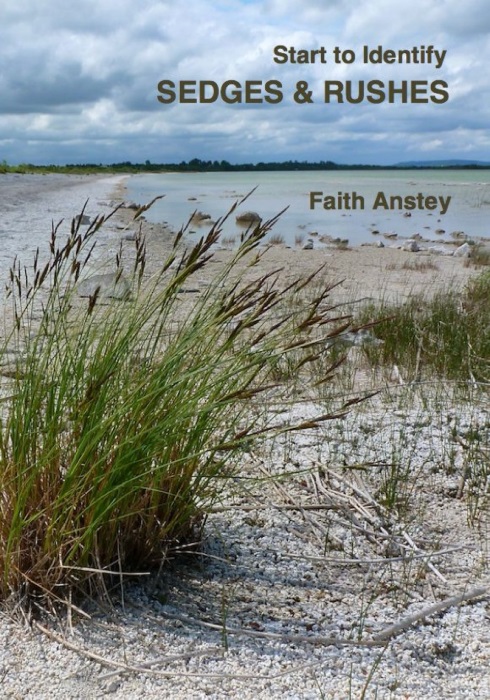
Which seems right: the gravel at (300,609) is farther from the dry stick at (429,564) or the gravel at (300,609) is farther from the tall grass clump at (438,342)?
the tall grass clump at (438,342)

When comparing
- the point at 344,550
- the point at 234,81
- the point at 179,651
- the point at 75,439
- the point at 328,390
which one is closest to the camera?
the point at 179,651

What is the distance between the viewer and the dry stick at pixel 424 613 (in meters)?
2.05

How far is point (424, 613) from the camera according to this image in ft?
6.98

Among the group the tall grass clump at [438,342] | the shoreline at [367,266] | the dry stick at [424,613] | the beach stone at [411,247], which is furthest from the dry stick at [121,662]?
the beach stone at [411,247]

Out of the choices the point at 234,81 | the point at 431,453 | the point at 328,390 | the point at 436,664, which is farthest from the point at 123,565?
the point at 234,81

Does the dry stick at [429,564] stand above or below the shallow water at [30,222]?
below

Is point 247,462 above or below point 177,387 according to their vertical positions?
below

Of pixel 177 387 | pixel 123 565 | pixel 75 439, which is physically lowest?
pixel 123 565

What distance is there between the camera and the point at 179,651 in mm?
1982

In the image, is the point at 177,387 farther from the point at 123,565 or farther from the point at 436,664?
the point at 436,664

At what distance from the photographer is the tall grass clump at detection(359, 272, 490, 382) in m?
4.45

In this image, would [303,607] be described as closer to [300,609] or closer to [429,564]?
[300,609]

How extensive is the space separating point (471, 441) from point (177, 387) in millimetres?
1659

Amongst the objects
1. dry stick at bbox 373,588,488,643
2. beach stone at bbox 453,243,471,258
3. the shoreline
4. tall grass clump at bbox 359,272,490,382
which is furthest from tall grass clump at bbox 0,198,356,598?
beach stone at bbox 453,243,471,258
